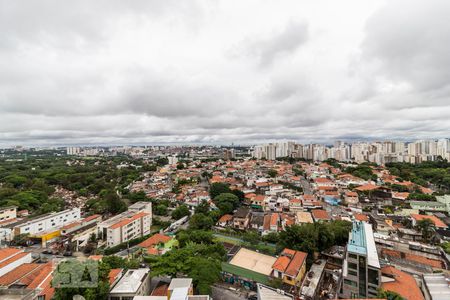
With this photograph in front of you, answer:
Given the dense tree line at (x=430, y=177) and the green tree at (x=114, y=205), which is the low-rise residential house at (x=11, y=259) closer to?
the green tree at (x=114, y=205)

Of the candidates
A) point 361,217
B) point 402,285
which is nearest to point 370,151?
point 361,217

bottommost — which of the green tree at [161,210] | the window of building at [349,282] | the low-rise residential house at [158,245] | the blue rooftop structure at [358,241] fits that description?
the green tree at [161,210]

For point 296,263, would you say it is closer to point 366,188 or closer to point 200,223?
point 200,223

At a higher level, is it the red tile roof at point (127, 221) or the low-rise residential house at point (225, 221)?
the red tile roof at point (127, 221)

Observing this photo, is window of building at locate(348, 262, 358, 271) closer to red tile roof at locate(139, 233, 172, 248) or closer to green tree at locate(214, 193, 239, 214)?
red tile roof at locate(139, 233, 172, 248)

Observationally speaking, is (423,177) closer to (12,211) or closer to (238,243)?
(238,243)

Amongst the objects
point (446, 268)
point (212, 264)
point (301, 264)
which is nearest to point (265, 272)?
point (301, 264)

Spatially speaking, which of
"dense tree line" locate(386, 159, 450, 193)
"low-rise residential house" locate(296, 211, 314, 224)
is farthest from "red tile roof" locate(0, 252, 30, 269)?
"dense tree line" locate(386, 159, 450, 193)

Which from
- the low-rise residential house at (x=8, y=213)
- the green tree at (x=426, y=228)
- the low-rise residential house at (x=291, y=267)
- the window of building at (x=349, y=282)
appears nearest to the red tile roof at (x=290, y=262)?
the low-rise residential house at (x=291, y=267)
